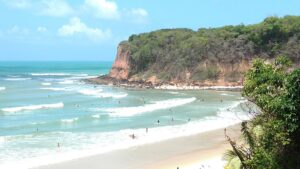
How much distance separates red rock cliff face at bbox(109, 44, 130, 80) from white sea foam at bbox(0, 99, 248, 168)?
46.4 metres

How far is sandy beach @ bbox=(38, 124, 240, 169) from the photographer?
2497cm

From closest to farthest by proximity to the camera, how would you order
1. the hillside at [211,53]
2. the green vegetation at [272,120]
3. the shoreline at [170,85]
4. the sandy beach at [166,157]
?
the green vegetation at [272,120]
the sandy beach at [166,157]
the shoreline at [170,85]
the hillside at [211,53]

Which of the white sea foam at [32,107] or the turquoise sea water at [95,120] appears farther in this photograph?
the white sea foam at [32,107]

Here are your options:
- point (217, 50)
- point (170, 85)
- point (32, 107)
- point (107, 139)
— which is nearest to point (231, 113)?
point (107, 139)

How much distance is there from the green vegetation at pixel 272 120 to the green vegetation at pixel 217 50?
193 ft

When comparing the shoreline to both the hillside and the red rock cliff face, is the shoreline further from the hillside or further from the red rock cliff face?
the red rock cliff face

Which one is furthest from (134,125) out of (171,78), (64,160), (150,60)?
(150,60)

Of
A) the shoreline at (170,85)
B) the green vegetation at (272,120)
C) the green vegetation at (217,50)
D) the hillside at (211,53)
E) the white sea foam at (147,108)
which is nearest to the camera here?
the green vegetation at (272,120)

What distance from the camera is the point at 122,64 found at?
8812 cm

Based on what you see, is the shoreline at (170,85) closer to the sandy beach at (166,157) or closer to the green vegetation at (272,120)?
the sandy beach at (166,157)

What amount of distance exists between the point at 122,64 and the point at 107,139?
5642 centimetres

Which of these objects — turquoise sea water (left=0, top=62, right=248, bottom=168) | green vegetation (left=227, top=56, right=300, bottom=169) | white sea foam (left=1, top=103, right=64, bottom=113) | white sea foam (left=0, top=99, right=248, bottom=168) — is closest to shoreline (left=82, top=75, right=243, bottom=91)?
turquoise sea water (left=0, top=62, right=248, bottom=168)

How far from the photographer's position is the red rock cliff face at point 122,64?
8712 cm

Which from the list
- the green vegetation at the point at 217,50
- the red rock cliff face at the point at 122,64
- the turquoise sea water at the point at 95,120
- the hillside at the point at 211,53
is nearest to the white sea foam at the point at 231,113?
the turquoise sea water at the point at 95,120
